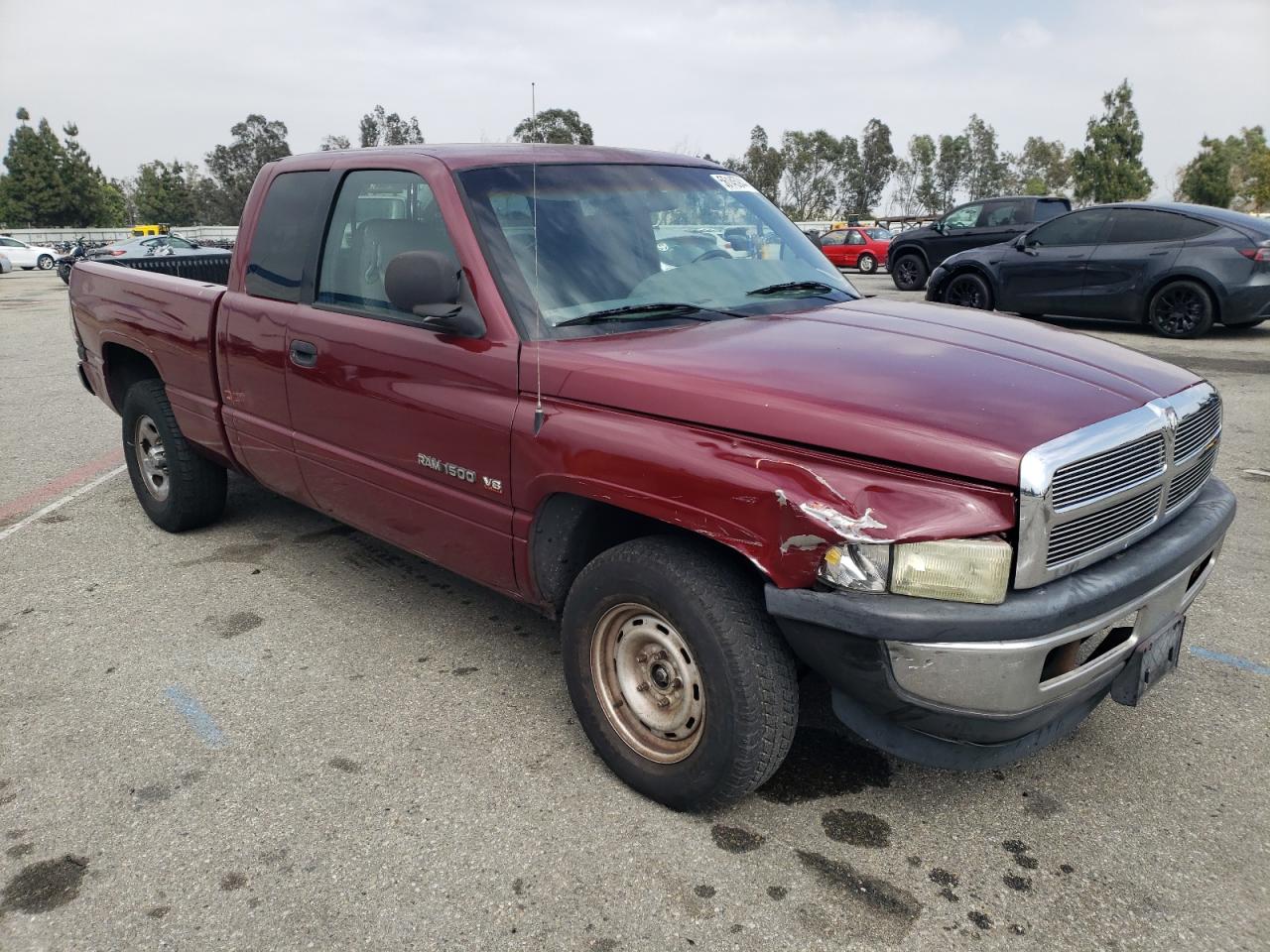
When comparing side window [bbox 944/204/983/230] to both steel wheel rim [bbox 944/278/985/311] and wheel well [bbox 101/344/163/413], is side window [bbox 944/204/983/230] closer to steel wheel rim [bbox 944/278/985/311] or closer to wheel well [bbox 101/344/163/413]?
steel wheel rim [bbox 944/278/985/311]

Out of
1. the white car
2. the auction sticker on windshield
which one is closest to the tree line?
the white car

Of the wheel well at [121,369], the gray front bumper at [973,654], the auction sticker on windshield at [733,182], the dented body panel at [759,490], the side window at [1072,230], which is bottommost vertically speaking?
the gray front bumper at [973,654]

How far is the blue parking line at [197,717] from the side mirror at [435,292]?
4.99 feet

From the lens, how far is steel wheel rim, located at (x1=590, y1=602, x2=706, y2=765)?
2545mm

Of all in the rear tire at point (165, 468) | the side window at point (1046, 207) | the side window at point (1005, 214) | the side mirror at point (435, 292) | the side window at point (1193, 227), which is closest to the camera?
the side mirror at point (435, 292)

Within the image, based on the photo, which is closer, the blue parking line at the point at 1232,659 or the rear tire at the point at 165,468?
the blue parking line at the point at 1232,659

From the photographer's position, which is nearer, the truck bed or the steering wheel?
the steering wheel

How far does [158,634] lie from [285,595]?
545mm

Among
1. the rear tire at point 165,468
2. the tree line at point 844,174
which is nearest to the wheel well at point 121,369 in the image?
the rear tire at point 165,468

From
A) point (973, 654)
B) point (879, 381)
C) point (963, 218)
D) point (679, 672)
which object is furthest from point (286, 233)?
point (963, 218)

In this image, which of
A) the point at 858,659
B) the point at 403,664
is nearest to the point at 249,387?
the point at 403,664

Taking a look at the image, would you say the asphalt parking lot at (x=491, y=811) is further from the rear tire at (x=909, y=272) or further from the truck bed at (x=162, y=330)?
the rear tire at (x=909, y=272)

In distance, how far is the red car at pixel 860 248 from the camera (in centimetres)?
2561

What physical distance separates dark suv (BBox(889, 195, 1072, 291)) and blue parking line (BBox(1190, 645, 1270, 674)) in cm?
1353
